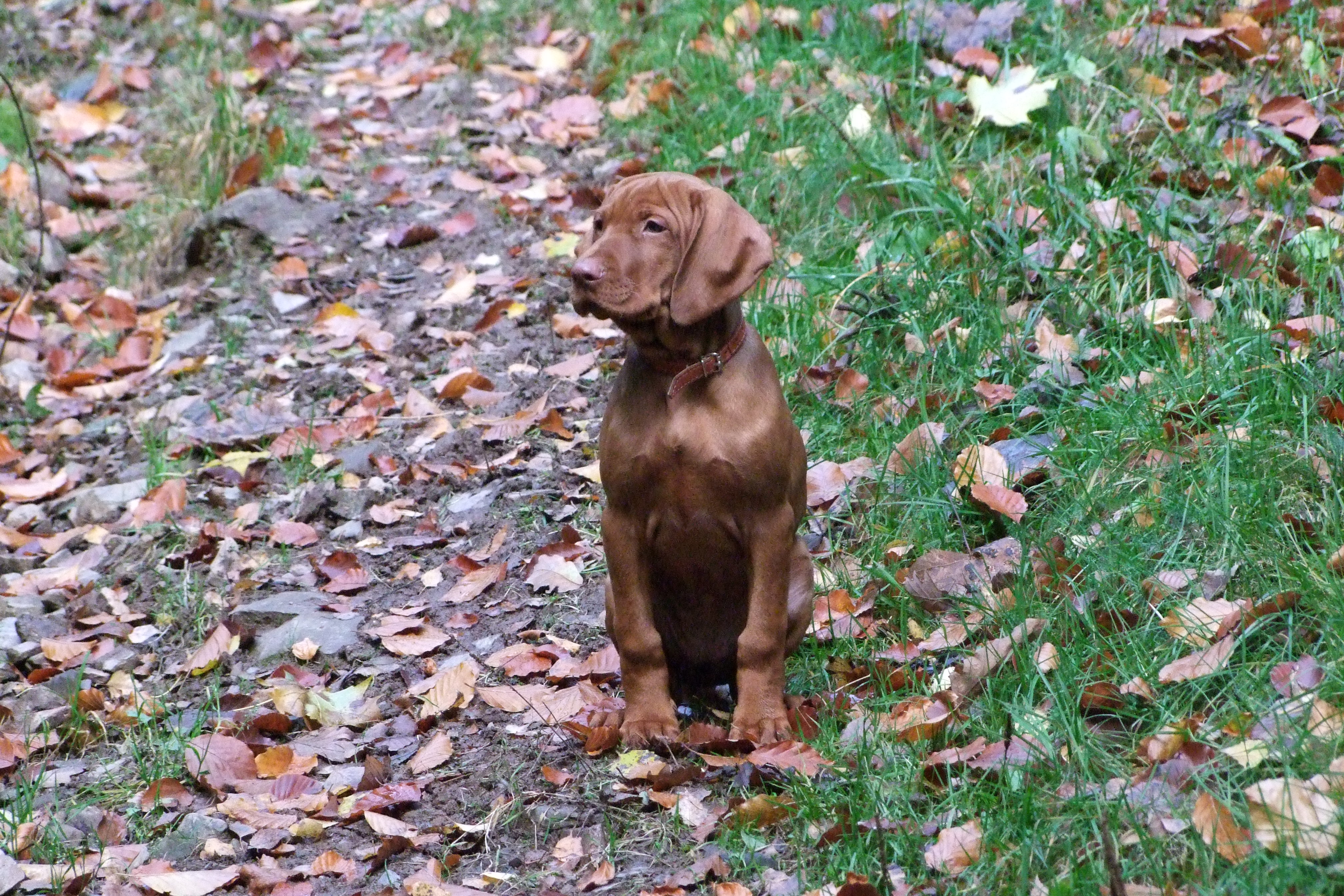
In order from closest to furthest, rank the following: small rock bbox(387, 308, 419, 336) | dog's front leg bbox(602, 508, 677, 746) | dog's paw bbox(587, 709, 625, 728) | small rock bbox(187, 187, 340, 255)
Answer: dog's front leg bbox(602, 508, 677, 746) < dog's paw bbox(587, 709, 625, 728) < small rock bbox(387, 308, 419, 336) < small rock bbox(187, 187, 340, 255)

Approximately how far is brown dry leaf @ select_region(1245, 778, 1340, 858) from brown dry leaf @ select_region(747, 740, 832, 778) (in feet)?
3.04

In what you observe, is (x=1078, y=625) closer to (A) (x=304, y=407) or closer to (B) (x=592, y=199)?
(A) (x=304, y=407)

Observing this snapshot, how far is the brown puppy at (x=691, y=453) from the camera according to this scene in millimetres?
3188

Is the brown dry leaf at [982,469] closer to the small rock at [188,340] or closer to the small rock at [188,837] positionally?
the small rock at [188,837]

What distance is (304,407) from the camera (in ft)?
19.5

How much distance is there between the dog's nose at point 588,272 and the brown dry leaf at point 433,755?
132 cm

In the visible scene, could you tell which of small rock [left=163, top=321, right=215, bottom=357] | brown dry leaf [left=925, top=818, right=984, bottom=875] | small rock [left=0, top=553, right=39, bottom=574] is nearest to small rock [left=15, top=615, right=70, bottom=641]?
small rock [left=0, top=553, right=39, bottom=574]

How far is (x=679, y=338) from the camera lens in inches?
128

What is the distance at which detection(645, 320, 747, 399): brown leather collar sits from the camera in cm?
329

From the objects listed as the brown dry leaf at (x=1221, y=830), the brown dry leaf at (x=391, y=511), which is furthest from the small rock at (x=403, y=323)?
the brown dry leaf at (x=1221, y=830)

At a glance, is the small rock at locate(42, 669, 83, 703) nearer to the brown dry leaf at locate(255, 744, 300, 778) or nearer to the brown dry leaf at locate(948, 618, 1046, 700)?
the brown dry leaf at locate(255, 744, 300, 778)

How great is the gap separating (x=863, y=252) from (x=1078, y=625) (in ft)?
7.86

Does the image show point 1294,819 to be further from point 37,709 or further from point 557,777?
point 37,709

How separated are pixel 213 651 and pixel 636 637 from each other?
1.62 m
